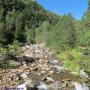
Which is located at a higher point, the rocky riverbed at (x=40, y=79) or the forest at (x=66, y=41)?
the forest at (x=66, y=41)

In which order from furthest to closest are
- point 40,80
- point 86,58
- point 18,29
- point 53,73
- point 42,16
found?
1. point 42,16
2. point 18,29
3. point 53,73
4. point 86,58
5. point 40,80

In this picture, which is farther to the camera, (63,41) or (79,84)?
(63,41)

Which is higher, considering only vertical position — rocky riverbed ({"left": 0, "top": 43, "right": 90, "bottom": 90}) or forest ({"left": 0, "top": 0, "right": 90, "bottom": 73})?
forest ({"left": 0, "top": 0, "right": 90, "bottom": 73})

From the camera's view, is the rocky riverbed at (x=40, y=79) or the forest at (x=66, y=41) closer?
the rocky riverbed at (x=40, y=79)

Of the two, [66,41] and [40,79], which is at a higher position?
[66,41]

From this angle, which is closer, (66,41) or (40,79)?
(40,79)

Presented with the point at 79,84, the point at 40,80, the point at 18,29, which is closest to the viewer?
the point at 79,84

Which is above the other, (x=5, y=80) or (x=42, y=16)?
(x=42, y=16)

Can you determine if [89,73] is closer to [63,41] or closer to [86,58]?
[86,58]

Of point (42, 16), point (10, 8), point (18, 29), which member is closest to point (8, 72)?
point (18, 29)

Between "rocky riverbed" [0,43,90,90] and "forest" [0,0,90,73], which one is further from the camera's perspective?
"forest" [0,0,90,73]

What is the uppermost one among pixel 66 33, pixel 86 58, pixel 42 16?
A: pixel 42 16

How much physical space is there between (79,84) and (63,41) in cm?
2946

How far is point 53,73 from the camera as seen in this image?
3541 centimetres
